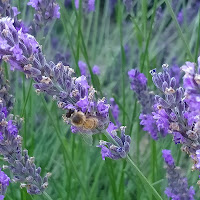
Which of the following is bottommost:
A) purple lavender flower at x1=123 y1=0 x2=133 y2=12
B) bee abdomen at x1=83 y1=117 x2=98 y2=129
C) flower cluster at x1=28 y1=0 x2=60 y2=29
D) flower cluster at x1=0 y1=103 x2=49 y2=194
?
flower cluster at x1=0 y1=103 x2=49 y2=194

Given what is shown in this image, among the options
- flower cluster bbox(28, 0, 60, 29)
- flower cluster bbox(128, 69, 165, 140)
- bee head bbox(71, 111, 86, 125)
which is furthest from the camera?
flower cluster bbox(128, 69, 165, 140)

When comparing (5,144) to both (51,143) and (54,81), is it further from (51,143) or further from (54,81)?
(51,143)

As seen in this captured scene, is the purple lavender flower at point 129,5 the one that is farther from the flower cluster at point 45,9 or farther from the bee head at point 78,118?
the bee head at point 78,118

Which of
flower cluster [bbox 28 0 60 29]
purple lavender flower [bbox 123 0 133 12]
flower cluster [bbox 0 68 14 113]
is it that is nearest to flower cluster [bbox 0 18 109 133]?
flower cluster [bbox 0 68 14 113]

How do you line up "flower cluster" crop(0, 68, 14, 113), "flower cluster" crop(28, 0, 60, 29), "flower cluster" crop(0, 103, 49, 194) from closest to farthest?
1. "flower cluster" crop(0, 103, 49, 194)
2. "flower cluster" crop(0, 68, 14, 113)
3. "flower cluster" crop(28, 0, 60, 29)

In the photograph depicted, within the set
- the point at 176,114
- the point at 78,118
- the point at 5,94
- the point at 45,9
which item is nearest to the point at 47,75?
the point at 78,118

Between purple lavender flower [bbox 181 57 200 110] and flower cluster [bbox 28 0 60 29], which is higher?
flower cluster [bbox 28 0 60 29]

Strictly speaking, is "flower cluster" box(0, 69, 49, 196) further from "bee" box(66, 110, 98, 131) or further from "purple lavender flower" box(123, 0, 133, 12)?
"purple lavender flower" box(123, 0, 133, 12)

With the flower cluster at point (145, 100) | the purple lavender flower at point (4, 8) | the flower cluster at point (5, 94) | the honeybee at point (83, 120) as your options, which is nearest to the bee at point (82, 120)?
the honeybee at point (83, 120)

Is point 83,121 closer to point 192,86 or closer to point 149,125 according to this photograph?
point 192,86
